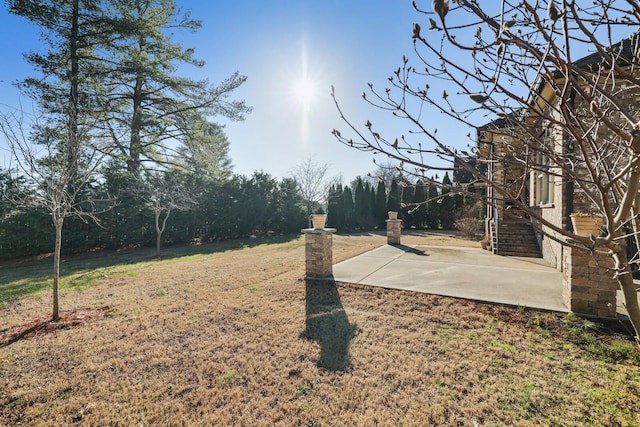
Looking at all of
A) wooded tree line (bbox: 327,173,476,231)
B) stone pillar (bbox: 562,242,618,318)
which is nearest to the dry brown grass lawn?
stone pillar (bbox: 562,242,618,318)

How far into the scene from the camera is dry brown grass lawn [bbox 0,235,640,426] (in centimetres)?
240

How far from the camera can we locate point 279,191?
64.3 ft

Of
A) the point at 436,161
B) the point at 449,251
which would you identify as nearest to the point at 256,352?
the point at 436,161

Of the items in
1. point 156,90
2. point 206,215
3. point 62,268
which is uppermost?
point 156,90

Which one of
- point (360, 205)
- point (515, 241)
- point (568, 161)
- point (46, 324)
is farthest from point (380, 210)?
point (46, 324)

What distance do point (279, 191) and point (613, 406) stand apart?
18.3 meters

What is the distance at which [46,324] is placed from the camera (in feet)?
14.5

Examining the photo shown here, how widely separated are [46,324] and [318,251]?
4.78 meters

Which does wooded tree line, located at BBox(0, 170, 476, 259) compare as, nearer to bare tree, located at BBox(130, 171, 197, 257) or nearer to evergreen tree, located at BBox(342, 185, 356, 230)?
evergreen tree, located at BBox(342, 185, 356, 230)

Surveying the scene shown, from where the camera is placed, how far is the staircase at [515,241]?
9.10m

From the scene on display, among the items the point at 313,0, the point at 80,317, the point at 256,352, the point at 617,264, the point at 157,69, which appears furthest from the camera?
the point at 157,69

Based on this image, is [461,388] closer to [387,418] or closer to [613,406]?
[387,418]

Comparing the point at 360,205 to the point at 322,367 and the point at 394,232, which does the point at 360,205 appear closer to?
the point at 394,232

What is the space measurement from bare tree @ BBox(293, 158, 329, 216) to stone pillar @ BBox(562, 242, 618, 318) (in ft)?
73.4
